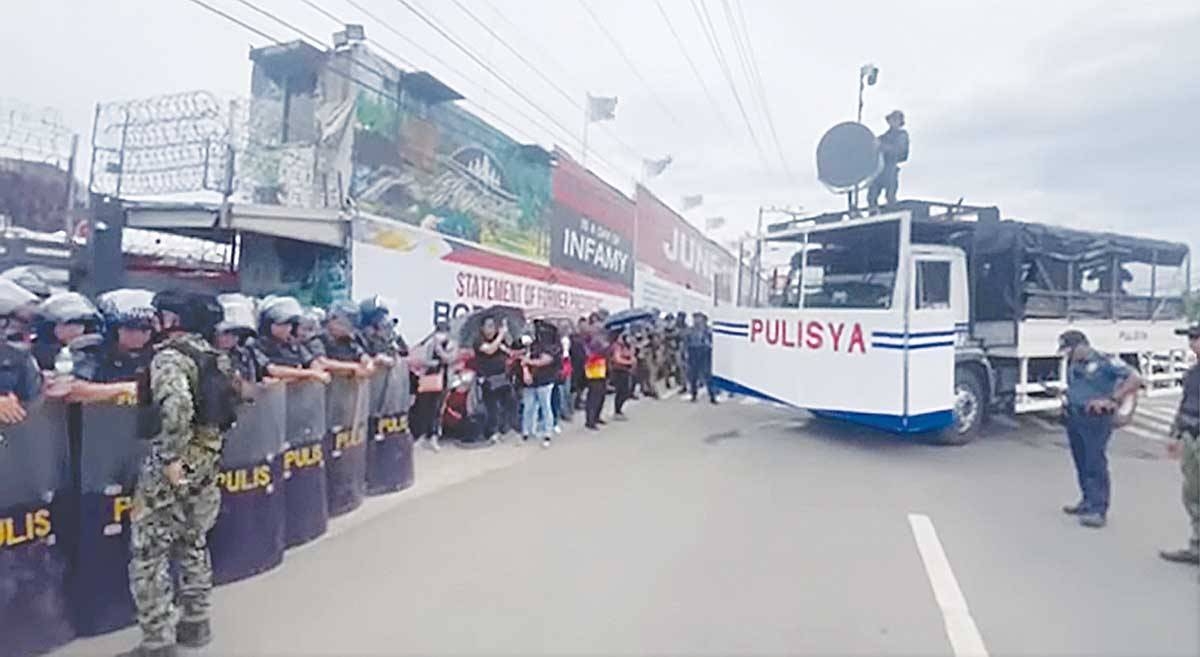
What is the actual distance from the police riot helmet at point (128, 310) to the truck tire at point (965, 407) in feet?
28.6

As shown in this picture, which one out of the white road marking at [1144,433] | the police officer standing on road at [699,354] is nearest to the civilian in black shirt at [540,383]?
the police officer standing on road at [699,354]

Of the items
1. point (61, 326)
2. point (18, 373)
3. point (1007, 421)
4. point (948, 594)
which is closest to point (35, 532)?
point (18, 373)

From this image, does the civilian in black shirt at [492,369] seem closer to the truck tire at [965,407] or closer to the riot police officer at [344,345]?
the riot police officer at [344,345]

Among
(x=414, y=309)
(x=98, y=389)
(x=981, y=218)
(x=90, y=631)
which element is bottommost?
(x=90, y=631)

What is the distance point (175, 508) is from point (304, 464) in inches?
67.7

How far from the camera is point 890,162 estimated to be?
11680 millimetres

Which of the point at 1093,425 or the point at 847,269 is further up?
the point at 847,269

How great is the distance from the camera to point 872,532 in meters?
6.33

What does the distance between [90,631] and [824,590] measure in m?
3.98

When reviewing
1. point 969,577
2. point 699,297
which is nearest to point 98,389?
point 969,577

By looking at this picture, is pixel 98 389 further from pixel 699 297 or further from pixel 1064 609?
pixel 699 297

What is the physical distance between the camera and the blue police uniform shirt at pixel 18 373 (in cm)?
366

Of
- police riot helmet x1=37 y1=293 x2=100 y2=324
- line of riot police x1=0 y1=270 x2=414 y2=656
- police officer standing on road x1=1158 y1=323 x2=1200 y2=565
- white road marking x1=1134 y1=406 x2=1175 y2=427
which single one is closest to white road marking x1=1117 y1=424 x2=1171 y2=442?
white road marking x1=1134 y1=406 x2=1175 y2=427

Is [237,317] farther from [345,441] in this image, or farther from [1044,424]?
[1044,424]
